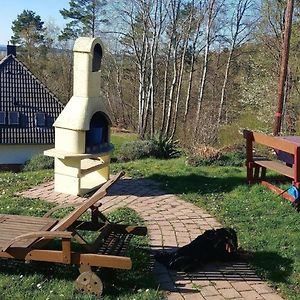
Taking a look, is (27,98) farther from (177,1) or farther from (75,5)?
(75,5)

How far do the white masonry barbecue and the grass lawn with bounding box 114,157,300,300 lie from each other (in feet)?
6.15

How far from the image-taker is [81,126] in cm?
870

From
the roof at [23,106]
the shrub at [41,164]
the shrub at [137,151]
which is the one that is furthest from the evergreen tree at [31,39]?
the shrub at [137,151]

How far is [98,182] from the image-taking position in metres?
9.86

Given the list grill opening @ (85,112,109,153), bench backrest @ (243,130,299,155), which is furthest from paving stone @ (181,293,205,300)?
grill opening @ (85,112,109,153)

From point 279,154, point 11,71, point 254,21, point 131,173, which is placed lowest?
point 131,173

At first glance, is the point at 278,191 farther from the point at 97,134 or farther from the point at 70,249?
the point at 70,249

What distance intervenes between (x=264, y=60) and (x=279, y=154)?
18179 millimetres

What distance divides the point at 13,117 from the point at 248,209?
1835 cm

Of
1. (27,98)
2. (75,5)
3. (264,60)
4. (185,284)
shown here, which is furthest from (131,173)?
(75,5)

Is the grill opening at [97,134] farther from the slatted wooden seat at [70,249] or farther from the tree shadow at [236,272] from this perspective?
the tree shadow at [236,272]

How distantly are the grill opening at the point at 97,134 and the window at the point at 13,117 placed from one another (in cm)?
1548

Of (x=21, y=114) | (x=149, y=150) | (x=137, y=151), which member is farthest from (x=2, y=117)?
(x=149, y=150)

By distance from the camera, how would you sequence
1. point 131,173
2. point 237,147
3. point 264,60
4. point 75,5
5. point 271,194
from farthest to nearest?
point 75,5 → point 264,60 → point 237,147 → point 131,173 → point 271,194
